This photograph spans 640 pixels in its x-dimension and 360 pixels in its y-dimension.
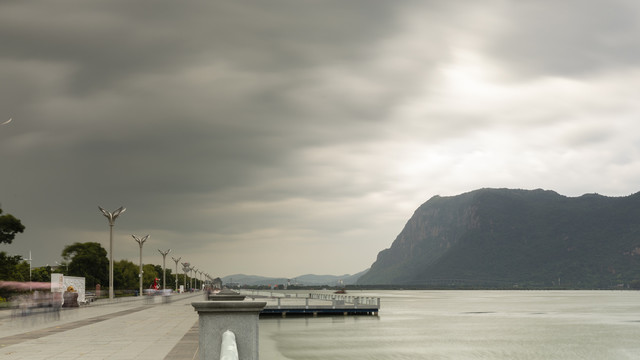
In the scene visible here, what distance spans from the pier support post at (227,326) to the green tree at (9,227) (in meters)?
73.4

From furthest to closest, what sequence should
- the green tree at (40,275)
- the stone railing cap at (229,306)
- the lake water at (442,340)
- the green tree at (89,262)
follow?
1. the green tree at (40,275)
2. the green tree at (89,262)
3. the lake water at (442,340)
4. the stone railing cap at (229,306)

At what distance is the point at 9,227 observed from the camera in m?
72.0

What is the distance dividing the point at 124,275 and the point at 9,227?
102465mm

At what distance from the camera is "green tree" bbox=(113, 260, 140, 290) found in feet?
519

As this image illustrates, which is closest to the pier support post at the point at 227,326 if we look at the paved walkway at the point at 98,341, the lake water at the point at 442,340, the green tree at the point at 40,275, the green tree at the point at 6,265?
the paved walkway at the point at 98,341

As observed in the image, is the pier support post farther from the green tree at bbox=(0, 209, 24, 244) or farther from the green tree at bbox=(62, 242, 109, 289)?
the green tree at bbox=(62, 242, 109, 289)

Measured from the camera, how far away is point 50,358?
1991 centimetres

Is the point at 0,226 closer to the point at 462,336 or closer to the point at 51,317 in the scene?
the point at 51,317

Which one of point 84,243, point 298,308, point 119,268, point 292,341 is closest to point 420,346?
point 292,341

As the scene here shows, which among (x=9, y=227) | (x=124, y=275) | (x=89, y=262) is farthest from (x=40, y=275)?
(x=9, y=227)

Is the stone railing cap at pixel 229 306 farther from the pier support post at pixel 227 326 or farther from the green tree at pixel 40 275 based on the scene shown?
the green tree at pixel 40 275

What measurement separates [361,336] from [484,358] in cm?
1357

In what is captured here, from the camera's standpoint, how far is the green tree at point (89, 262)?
13350cm

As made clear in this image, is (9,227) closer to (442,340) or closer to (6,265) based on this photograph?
(6,265)
